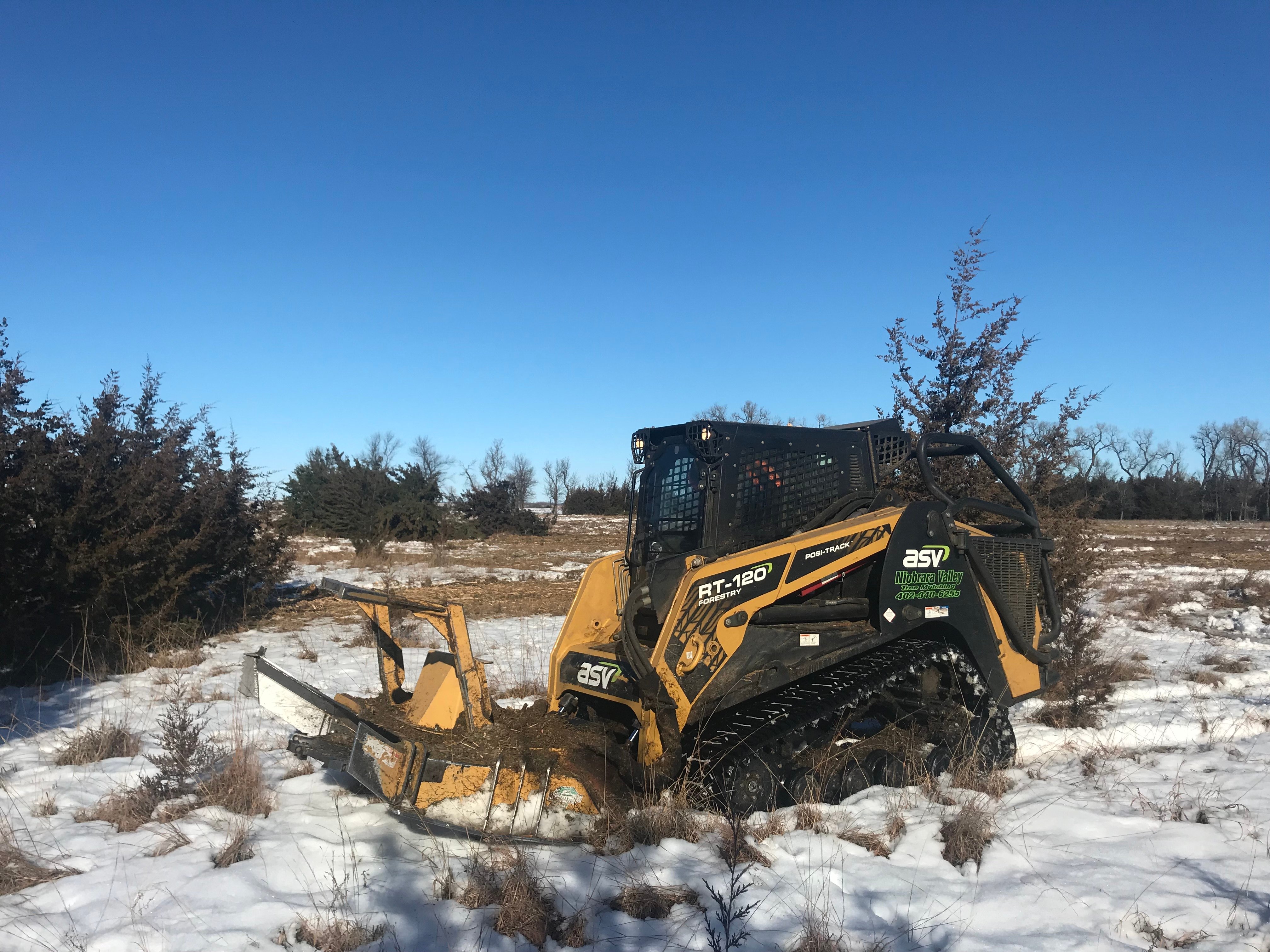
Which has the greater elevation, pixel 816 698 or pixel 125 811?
pixel 816 698

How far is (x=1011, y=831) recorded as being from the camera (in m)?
4.44

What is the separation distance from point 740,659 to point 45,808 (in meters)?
4.03

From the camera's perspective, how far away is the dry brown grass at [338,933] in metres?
3.23

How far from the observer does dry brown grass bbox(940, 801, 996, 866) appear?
13.5 feet

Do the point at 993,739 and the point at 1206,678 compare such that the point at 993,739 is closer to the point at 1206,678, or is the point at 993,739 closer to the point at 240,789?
the point at 1206,678

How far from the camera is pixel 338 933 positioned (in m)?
3.25

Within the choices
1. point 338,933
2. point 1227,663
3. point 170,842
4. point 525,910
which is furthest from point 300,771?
point 1227,663

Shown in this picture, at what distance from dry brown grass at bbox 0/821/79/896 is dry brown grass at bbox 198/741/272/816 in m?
0.86

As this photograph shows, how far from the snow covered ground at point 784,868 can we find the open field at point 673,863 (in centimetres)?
1

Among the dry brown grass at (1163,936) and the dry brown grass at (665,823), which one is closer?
the dry brown grass at (1163,936)

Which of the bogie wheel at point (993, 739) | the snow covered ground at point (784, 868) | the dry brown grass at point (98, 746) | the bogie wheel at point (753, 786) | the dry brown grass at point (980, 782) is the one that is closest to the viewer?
the snow covered ground at point (784, 868)

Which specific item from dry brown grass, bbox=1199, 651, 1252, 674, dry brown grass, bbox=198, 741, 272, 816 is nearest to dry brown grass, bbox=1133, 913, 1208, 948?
dry brown grass, bbox=198, 741, 272, 816

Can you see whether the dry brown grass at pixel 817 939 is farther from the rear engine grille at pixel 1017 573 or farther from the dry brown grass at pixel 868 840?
the rear engine grille at pixel 1017 573

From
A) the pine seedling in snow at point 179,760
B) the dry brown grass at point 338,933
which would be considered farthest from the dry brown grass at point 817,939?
the pine seedling in snow at point 179,760
